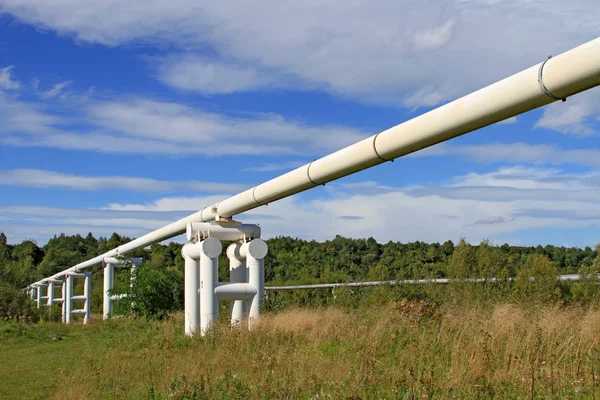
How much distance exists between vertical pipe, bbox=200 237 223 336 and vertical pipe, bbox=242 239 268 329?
2.43 feet

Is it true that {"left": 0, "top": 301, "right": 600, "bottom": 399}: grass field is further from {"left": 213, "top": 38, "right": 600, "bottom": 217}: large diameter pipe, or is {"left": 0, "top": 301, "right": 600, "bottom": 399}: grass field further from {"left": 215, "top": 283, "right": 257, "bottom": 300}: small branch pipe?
{"left": 213, "top": 38, "right": 600, "bottom": 217}: large diameter pipe

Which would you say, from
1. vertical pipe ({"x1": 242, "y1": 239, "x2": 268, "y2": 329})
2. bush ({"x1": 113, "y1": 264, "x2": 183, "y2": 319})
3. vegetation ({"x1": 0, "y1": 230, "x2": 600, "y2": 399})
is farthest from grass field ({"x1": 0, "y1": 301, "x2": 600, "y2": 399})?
bush ({"x1": 113, "y1": 264, "x2": 183, "y2": 319})

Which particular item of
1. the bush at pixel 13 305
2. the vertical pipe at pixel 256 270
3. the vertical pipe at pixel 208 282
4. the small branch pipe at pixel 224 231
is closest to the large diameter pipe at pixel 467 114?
the vertical pipe at pixel 256 270

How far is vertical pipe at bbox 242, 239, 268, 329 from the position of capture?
47.1 feet

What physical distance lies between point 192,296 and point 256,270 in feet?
5.80

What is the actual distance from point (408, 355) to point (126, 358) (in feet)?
18.4

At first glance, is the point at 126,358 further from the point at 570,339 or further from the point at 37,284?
the point at 37,284

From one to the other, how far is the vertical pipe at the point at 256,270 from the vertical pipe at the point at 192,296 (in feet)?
4.72

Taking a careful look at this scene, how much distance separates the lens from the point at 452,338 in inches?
385

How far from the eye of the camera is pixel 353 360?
29.8 ft

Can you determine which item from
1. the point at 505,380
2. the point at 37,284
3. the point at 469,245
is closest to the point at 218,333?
the point at 505,380

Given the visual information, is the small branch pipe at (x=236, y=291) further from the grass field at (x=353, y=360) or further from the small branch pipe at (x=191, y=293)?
the small branch pipe at (x=191, y=293)

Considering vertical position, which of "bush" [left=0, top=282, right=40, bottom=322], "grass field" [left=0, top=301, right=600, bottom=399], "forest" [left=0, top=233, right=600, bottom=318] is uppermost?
"forest" [left=0, top=233, right=600, bottom=318]

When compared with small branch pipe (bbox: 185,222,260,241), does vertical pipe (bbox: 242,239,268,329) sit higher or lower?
lower
